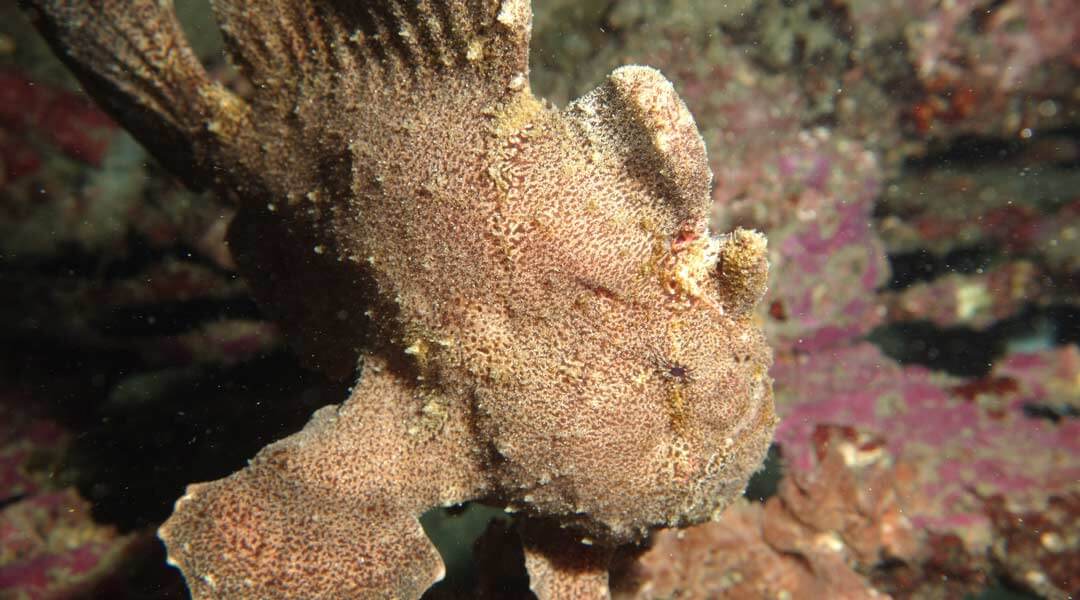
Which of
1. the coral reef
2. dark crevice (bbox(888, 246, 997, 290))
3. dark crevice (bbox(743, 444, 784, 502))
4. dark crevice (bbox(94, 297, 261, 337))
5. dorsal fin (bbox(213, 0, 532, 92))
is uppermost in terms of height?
dark crevice (bbox(888, 246, 997, 290))

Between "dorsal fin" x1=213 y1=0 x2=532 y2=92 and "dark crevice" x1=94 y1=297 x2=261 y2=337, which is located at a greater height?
"dorsal fin" x1=213 y1=0 x2=532 y2=92

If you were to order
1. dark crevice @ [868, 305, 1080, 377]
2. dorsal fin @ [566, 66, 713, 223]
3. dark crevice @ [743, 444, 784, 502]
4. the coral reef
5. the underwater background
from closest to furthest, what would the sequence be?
dorsal fin @ [566, 66, 713, 223] → the coral reef → the underwater background → dark crevice @ [743, 444, 784, 502] → dark crevice @ [868, 305, 1080, 377]

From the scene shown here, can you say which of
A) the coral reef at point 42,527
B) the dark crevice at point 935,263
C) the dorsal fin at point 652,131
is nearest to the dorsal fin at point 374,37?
the dorsal fin at point 652,131

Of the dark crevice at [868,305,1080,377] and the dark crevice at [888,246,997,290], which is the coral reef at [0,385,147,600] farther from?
the dark crevice at [888,246,997,290]

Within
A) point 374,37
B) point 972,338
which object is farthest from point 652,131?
point 972,338

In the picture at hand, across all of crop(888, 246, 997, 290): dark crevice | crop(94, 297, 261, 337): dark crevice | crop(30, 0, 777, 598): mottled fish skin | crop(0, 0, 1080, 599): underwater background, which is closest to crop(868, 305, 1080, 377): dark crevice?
crop(0, 0, 1080, 599): underwater background
